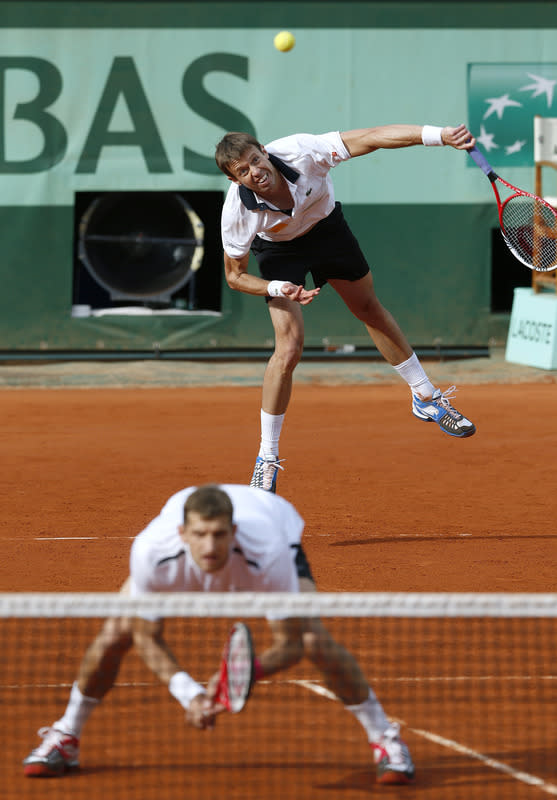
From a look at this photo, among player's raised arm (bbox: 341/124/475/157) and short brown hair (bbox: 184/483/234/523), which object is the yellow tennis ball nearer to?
player's raised arm (bbox: 341/124/475/157)

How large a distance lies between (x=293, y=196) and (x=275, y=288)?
0.52m

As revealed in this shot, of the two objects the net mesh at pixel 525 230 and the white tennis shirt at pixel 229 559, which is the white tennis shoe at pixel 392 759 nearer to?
the white tennis shirt at pixel 229 559

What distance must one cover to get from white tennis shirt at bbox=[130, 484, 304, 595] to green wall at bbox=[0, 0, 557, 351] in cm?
1104

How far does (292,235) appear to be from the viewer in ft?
22.6

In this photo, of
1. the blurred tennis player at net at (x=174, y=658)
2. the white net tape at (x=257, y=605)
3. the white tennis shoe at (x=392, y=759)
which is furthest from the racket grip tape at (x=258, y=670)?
the white tennis shoe at (x=392, y=759)

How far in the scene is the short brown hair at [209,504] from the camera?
12.0 ft

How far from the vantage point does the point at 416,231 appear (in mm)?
15062

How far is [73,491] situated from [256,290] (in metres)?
2.85

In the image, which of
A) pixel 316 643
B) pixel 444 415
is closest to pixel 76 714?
pixel 316 643

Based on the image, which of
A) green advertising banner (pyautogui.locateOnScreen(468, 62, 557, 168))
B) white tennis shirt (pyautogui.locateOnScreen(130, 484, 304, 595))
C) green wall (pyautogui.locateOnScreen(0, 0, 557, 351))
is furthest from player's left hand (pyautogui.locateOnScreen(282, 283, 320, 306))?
green advertising banner (pyautogui.locateOnScreen(468, 62, 557, 168))

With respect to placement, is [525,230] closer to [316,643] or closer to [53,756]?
[316,643]

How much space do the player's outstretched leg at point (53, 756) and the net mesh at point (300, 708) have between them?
35 mm

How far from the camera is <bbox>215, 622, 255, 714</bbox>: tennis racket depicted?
3.50 m

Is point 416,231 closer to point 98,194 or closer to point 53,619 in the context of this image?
point 98,194
